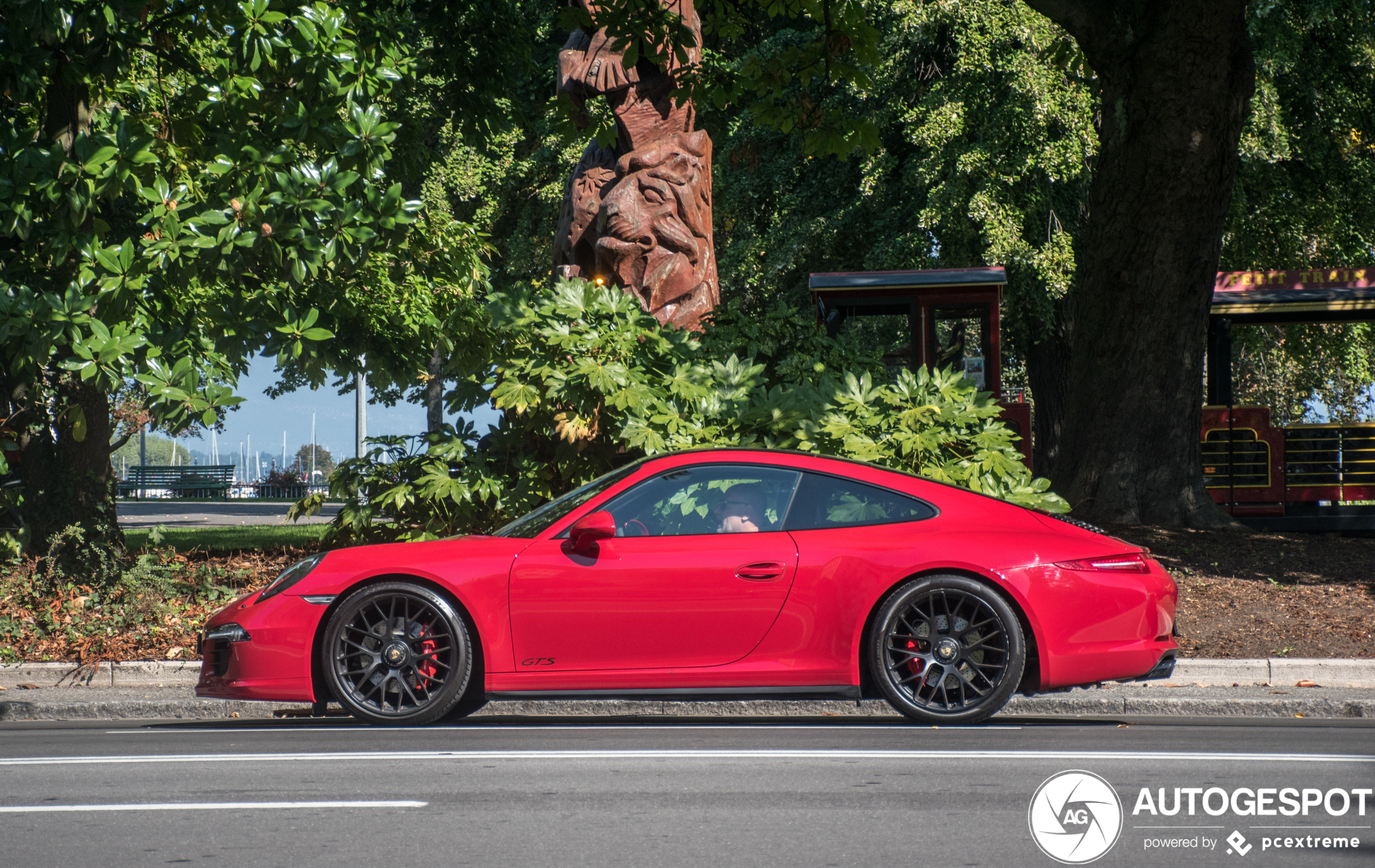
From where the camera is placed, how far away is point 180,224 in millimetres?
8469

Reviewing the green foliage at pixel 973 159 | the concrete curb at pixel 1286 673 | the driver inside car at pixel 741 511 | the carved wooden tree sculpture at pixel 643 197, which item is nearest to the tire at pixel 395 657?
the driver inside car at pixel 741 511

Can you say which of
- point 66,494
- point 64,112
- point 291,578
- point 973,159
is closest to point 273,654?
point 291,578

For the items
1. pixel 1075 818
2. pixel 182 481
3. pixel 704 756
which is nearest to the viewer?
pixel 1075 818

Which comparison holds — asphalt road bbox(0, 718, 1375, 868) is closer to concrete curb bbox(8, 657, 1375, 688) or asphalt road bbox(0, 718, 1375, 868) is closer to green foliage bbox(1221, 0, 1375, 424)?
concrete curb bbox(8, 657, 1375, 688)

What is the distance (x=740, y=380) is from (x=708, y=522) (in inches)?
119

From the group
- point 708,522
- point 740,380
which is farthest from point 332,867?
point 740,380

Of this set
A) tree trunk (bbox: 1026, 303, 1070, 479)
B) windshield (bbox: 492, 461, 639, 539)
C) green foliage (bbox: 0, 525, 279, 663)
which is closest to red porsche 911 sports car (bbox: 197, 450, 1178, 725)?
windshield (bbox: 492, 461, 639, 539)

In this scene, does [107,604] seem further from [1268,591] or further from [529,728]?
[1268,591]

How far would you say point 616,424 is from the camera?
9078 millimetres

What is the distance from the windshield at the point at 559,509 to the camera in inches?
249

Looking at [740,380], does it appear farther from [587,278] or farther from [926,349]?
[926,349]

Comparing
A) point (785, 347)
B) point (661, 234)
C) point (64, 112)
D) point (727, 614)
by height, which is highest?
point (64, 112)

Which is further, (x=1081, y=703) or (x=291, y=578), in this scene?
(x=1081, y=703)

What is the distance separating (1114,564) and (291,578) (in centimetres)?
400
